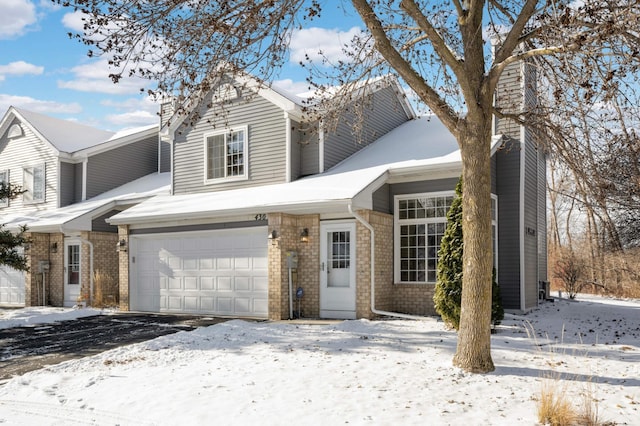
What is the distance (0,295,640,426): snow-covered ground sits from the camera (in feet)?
20.2

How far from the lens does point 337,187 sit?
42.5 ft

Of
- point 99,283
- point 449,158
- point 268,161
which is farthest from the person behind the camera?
point 99,283

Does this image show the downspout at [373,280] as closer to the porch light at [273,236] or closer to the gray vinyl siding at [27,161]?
the porch light at [273,236]

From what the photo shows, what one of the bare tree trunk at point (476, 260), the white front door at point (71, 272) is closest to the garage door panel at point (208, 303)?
the white front door at point (71, 272)

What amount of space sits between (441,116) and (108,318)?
10289 millimetres

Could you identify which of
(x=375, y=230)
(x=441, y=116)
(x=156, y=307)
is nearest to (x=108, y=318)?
(x=156, y=307)

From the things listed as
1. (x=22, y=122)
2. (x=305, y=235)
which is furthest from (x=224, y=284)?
(x=22, y=122)

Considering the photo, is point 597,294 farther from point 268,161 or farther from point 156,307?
point 156,307

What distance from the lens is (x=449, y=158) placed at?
42.1ft

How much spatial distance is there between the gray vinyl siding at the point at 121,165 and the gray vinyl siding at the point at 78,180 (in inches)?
11.7

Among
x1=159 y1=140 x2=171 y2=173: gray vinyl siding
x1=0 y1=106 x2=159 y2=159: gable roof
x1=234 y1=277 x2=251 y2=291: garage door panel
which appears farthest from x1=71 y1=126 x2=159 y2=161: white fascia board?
x1=234 y1=277 x2=251 y2=291: garage door panel

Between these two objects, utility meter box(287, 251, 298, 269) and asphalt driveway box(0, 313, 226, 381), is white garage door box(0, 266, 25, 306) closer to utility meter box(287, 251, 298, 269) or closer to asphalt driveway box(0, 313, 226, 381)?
asphalt driveway box(0, 313, 226, 381)

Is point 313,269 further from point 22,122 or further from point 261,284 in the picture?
point 22,122

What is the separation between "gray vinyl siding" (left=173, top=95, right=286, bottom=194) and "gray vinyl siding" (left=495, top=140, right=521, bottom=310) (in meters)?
5.54
